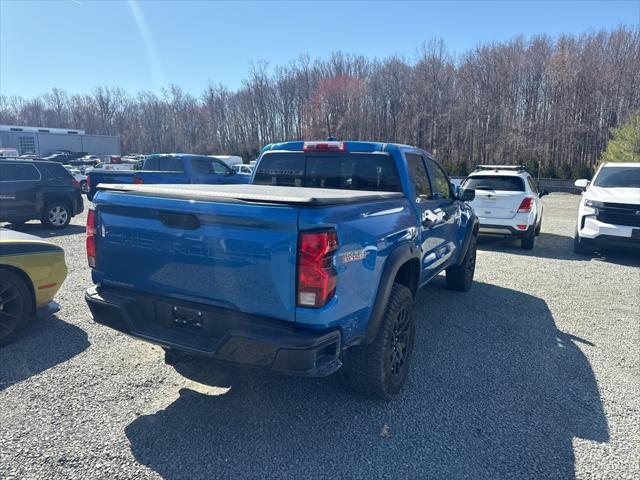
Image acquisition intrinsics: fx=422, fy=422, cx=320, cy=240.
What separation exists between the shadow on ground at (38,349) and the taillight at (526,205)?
27.8 feet

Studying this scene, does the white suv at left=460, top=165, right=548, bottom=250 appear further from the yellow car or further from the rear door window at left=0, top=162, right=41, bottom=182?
the rear door window at left=0, top=162, right=41, bottom=182

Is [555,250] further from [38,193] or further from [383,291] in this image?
[38,193]

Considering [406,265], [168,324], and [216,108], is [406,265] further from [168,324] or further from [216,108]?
[216,108]

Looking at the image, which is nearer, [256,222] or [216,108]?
[256,222]

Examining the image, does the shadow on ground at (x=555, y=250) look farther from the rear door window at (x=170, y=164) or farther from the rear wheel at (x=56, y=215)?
the rear wheel at (x=56, y=215)

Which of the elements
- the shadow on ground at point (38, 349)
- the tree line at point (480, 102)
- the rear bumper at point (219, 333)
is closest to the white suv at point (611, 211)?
→ the rear bumper at point (219, 333)

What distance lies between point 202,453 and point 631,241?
8406mm

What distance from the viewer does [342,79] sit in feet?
149

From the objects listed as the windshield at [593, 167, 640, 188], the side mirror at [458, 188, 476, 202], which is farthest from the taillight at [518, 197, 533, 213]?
the side mirror at [458, 188, 476, 202]

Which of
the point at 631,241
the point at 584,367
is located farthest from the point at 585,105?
the point at 584,367

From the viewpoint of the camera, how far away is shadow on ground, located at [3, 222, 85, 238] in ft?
33.7

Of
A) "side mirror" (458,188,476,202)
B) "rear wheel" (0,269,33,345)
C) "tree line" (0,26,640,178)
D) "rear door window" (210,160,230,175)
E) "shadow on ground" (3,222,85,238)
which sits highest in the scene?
"tree line" (0,26,640,178)

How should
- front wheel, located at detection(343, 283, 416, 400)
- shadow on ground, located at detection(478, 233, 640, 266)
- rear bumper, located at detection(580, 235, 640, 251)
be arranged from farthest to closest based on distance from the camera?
shadow on ground, located at detection(478, 233, 640, 266), rear bumper, located at detection(580, 235, 640, 251), front wheel, located at detection(343, 283, 416, 400)

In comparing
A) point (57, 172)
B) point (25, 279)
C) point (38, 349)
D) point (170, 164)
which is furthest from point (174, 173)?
point (38, 349)
